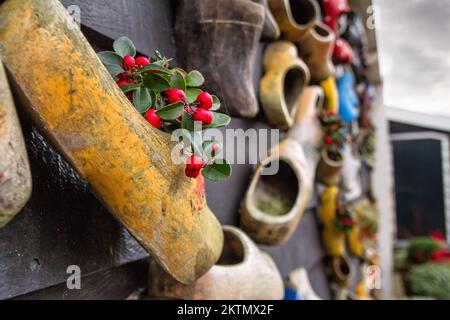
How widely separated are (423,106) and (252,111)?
0.54 m

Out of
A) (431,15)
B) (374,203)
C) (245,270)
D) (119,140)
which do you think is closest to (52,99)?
(119,140)

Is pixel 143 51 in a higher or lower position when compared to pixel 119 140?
higher

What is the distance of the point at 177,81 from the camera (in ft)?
1.45

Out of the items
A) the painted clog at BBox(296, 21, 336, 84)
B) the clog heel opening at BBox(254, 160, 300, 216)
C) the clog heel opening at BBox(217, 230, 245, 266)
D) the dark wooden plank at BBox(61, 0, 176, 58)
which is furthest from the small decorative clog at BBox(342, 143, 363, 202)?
the dark wooden plank at BBox(61, 0, 176, 58)

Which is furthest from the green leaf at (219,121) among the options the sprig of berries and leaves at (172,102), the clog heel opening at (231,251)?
the clog heel opening at (231,251)

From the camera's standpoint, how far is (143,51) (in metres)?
0.62

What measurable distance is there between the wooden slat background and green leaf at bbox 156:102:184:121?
0.42ft

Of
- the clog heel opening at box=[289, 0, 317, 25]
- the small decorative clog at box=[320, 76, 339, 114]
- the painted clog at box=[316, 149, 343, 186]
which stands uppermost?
the clog heel opening at box=[289, 0, 317, 25]

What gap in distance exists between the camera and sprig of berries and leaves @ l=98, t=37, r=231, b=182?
431 millimetres

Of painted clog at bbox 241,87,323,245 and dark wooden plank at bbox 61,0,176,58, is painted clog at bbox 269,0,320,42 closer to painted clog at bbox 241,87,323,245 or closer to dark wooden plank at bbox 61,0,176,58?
painted clog at bbox 241,87,323,245

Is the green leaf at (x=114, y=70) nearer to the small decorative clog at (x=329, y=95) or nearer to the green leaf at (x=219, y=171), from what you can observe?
the green leaf at (x=219, y=171)

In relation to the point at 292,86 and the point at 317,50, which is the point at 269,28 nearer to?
the point at 292,86

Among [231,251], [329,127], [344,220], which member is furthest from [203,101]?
[344,220]

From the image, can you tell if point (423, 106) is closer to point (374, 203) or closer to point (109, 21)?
point (109, 21)
